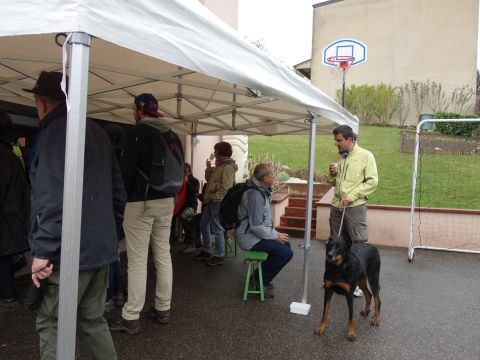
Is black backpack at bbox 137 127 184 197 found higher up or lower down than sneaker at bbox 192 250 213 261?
higher up

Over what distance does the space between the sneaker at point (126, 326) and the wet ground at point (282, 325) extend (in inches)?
2.3

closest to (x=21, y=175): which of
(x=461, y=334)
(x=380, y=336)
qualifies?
(x=380, y=336)

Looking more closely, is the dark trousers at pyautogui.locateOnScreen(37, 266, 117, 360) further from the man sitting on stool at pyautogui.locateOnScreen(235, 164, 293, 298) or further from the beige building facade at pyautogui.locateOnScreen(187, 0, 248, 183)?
the beige building facade at pyautogui.locateOnScreen(187, 0, 248, 183)

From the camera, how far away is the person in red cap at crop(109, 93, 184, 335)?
331cm

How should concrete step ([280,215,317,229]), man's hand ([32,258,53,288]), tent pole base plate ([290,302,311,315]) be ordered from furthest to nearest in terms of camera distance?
concrete step ([280,215,317,229]), tent pole base plate ([290,302,311,315]), man's hand ([32,258,53,288])

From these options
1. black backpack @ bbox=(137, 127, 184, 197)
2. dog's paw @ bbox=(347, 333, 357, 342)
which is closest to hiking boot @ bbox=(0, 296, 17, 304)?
black backpack @ bbox=(137, 127, 184, 197)

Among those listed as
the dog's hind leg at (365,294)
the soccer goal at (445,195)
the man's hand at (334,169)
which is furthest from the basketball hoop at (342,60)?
the dog's hind leg at (365,294)

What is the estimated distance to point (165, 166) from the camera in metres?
3.44

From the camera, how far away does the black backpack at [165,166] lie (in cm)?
334

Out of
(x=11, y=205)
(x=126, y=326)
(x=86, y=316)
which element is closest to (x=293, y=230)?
(x=126, y=326)

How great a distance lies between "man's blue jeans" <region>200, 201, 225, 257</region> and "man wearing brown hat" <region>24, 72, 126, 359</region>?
140 inches

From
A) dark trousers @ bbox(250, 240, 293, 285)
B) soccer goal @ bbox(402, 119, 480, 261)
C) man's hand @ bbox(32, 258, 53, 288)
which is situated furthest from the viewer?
soccer goal @ bbox(402, 119, 480, 261)

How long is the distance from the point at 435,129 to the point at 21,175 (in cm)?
1736

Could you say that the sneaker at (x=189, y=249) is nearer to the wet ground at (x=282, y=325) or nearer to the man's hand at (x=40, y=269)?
the wet ground at (x=282, y=325)
